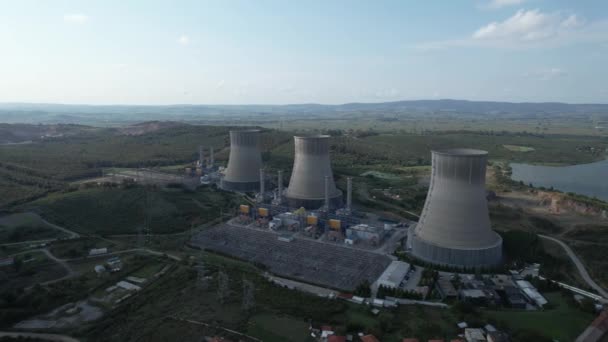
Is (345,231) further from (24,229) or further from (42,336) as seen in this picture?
(24,229)

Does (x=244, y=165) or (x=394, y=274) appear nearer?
(x=394, y=274)

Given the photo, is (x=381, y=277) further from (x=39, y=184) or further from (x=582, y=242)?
(x=39, y=184)

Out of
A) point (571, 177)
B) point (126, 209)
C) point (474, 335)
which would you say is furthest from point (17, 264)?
point (571, 177)

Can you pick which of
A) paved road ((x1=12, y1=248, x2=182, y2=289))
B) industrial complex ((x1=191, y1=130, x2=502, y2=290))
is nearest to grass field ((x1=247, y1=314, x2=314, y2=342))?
industrial complex ((x1=191, y1=130, x2=502, y2=290))

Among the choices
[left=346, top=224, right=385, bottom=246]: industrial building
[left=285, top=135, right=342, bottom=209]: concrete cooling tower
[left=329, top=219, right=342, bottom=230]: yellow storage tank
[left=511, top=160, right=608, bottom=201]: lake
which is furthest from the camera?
[left=511, top=160, right=608, bottom=201]: lake

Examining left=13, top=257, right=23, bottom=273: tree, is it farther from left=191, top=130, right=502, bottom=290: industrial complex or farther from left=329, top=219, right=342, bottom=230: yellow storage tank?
left=329, top=219, right=342, bottom=230: yellow storage tank

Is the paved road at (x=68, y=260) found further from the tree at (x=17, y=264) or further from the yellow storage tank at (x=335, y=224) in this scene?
the yellow storage tank at (x=335, y=224)

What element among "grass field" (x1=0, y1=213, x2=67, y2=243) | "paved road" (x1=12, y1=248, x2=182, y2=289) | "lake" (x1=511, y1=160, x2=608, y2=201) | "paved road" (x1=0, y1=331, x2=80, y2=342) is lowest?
"lake" (x1=511, y1=160, x2=608, y2=201)
